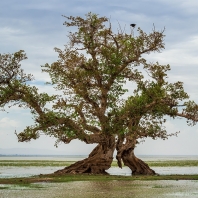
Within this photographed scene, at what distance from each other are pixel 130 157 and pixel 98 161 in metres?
2.87

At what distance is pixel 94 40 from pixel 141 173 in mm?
11341

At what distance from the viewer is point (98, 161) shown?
40469 millimetres

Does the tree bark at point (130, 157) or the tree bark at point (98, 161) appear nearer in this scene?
the tree bark at point (98, 161)

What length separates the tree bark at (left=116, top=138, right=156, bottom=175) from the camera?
40.8 m

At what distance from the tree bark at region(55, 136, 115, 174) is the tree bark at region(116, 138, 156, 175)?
0.64m

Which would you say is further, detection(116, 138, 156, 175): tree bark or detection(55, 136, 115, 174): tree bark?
detection(116, 138, 156, 175): tree bark

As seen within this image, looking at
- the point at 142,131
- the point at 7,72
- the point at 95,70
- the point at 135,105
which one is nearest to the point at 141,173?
the point at 142,131

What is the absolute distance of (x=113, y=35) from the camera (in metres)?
39.7

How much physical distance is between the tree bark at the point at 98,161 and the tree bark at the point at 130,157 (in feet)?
2.10

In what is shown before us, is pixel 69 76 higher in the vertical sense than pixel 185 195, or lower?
higher

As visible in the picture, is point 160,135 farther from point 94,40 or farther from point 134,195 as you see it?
point 134,195

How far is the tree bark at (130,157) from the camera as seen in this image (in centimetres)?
4084

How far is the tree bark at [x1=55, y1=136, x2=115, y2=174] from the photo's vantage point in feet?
132

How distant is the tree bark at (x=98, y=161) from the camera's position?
1578 inches
